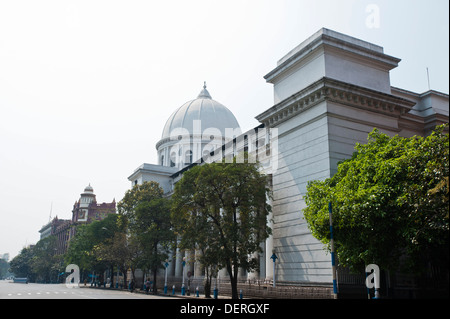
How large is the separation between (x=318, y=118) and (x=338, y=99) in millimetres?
1993

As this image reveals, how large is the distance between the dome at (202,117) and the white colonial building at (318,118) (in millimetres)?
38952

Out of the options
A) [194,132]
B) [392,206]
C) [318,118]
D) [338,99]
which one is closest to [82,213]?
[194,132]

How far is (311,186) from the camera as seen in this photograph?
25.5 metres

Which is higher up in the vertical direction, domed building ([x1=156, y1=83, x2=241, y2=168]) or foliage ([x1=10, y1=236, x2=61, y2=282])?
domed building ([x1=156, y1=83, x2=241, y2=168])

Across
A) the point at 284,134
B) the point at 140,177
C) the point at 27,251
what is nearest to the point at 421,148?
the point at 284,134

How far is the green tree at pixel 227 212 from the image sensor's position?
29531 millimetres

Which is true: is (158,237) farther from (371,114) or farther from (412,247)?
(412,247)

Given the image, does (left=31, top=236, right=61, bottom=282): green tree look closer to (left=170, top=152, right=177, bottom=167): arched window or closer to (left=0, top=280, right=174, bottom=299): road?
(left=170, top=152, right=177, bottom=167): arched window

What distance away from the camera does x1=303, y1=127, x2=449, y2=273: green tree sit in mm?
17688

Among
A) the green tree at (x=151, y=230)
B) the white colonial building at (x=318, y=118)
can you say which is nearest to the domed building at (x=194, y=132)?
the green tree at (x=151, y=230)

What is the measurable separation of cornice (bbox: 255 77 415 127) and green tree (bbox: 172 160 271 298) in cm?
557

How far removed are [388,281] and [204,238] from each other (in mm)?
13257

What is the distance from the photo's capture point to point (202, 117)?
76.4m

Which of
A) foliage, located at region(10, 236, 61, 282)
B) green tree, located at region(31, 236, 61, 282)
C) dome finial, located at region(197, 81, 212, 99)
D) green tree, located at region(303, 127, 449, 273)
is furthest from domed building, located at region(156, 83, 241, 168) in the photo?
green tree, located at region(303, 127, 449, 273)
